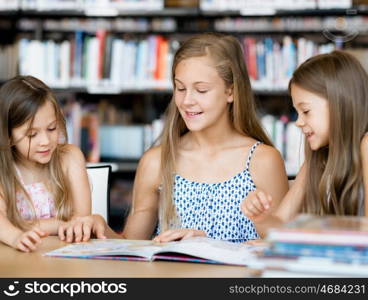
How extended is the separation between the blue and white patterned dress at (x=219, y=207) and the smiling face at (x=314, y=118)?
0.88ft

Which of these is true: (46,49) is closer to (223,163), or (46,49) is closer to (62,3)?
(62,3)

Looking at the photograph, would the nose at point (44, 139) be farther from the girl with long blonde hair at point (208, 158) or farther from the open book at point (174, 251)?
the open book at point (174, 251)

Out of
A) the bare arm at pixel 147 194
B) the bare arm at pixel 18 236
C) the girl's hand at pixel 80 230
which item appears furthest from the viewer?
the bare arm at pixel 147 194

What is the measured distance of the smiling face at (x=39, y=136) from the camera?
5.94ft

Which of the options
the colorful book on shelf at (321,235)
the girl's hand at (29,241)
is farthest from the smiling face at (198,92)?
the colorful book on shelf at (321,235)

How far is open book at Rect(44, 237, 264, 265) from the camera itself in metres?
1.21

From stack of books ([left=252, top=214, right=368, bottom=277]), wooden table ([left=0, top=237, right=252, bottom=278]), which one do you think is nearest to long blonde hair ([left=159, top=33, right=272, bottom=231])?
wooden table ([left=0, top=237, right=252, bottom=278])

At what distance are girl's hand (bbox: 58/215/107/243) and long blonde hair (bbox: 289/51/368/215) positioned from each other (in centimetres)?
50

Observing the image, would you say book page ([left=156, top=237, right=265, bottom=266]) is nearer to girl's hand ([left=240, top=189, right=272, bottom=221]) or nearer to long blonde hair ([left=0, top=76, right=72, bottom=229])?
girl's hand ([left=240, top=189, right=272, bottom=221])

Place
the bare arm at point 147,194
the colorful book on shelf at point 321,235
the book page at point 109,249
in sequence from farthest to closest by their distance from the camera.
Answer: the bare arm at point 147,194 → the book page at point 109,249 → the colorful book on shelf at point 321,235

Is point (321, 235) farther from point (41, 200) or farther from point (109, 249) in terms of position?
point (41, 200)

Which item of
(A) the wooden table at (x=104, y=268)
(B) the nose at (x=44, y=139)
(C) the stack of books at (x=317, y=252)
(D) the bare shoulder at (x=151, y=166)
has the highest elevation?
(B) the nose at (x=44, y=139)

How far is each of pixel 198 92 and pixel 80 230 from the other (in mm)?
545

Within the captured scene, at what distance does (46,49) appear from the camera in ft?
12.7
